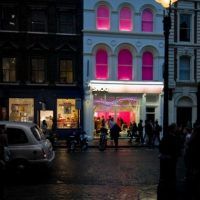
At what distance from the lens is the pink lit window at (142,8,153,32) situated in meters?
39.3

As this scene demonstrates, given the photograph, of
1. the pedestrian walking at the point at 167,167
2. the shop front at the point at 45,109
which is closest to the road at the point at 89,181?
the pedestrian walking at the point at 167,167

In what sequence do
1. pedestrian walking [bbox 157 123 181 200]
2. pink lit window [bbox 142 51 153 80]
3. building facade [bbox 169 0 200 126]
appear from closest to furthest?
pedestrian walking [bbox 157 123 181 200] < pink lit window [bbox 142 51 153 80] < building facade [bbox 169 0 200 126]

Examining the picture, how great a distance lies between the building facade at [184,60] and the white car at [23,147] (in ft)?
79.4

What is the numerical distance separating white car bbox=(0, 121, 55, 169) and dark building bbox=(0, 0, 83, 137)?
Result: 20844 mm

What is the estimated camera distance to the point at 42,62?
124 feet

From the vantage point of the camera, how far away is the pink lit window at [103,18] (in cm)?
3850

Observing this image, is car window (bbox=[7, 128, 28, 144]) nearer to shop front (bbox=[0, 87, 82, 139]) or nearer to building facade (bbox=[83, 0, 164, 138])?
shop front (bbox=[0, 87, 82, 139])

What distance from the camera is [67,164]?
20984mm

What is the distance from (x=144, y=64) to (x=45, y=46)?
7149 millimetres

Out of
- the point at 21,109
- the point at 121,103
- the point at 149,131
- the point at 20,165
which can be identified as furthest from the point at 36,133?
the point at 121,103

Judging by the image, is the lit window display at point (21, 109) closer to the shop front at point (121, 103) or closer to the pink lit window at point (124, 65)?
the shop front at point (121, 103)

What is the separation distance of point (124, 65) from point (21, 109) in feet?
25.7

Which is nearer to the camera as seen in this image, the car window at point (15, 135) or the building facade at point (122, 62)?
the car window at point (15, 135)

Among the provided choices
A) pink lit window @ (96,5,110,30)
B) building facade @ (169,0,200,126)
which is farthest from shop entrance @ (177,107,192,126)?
pink lit window @ (96,5,110,30)
